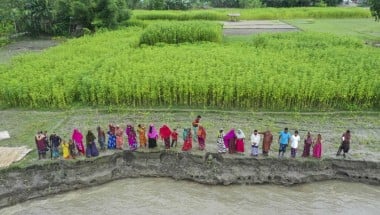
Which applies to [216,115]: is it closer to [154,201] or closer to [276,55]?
[154,201]

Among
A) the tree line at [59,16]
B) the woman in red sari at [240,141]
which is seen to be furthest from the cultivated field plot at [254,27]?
the woman in red sari at [240,141]

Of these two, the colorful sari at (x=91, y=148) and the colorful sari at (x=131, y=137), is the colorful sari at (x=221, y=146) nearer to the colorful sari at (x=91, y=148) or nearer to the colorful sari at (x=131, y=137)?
the colorful sari at (x=131, y=137)

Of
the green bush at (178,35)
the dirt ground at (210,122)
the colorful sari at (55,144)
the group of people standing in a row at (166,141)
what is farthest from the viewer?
the green bush at (178,35)

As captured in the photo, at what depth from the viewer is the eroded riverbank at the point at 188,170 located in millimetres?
11719

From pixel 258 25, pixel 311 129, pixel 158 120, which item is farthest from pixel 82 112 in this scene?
pixel 258 25

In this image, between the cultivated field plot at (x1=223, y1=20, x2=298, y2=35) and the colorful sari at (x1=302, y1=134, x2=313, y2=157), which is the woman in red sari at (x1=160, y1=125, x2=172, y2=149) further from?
the cultivated field plot at (x1=223, y1=20, x2=298, y2=35)

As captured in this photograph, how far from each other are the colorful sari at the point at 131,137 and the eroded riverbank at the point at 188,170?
208 millimetres

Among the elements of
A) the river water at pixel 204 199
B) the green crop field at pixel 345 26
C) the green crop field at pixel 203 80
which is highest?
the green crop field at pixel 345 26

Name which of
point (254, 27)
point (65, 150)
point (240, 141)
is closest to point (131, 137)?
point (65, 150)

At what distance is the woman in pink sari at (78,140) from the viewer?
12.0 m

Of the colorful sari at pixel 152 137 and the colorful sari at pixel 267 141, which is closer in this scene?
the colorful sari at pixel 267 141

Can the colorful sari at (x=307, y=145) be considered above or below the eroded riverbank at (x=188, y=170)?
above

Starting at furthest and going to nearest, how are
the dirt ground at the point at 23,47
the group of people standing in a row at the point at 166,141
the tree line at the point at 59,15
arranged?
the tree line at the point at 59,15
the dirt ground at the point at 23,47
the group of people standing in a row at the point at 166,141

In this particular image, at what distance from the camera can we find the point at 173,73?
56.5 feet
